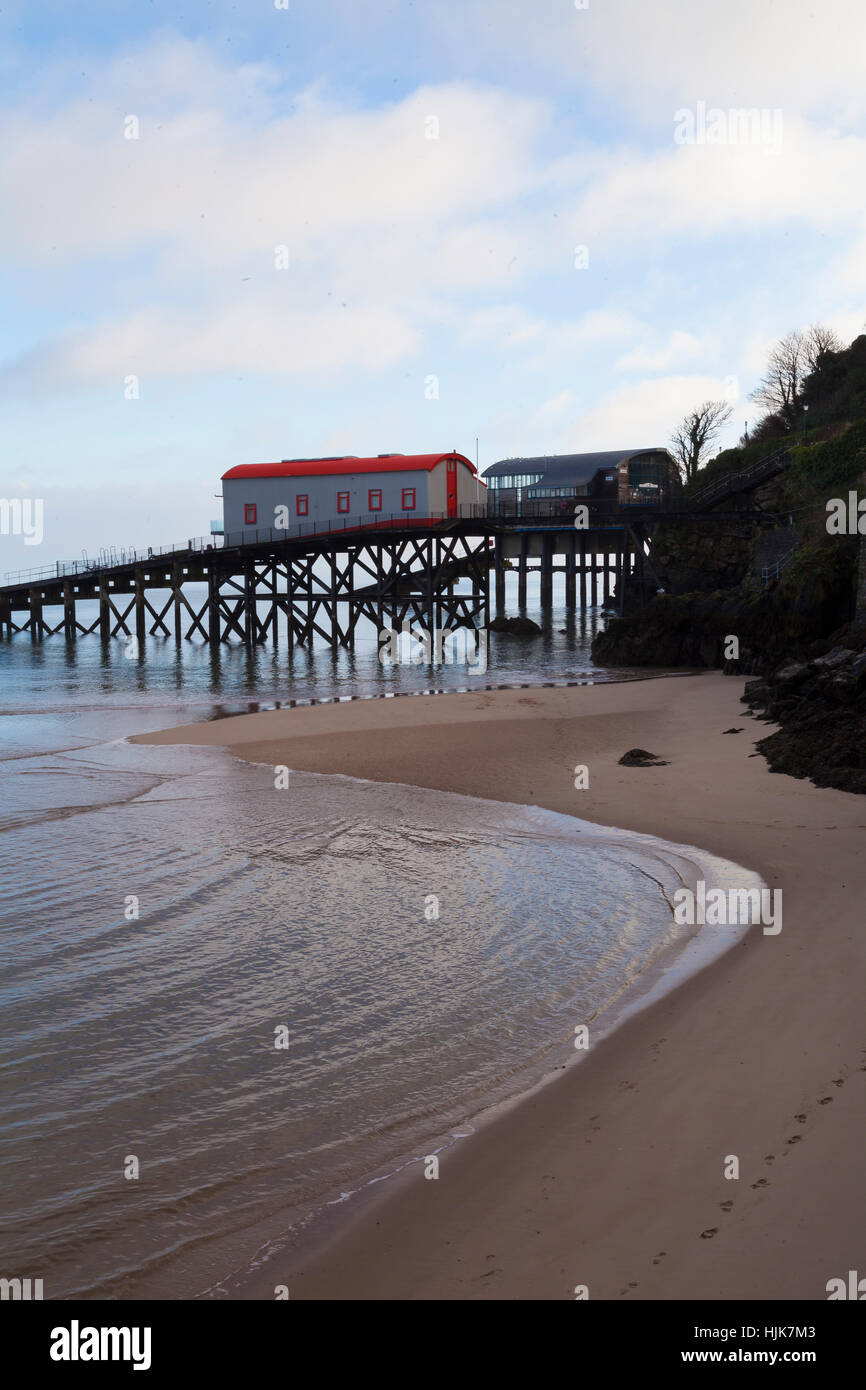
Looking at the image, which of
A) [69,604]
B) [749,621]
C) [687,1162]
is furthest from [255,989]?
[69,604]

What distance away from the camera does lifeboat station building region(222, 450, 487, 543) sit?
4678cm

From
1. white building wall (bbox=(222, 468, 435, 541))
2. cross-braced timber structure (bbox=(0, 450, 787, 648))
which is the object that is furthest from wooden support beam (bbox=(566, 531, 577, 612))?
white building wall (bbox=(222, 468, 435, 541))

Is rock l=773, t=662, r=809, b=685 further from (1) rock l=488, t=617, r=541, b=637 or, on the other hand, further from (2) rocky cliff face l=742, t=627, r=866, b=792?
(1) rock l=488, t=617, r=541, b=637

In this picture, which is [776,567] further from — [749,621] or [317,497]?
[317,497]

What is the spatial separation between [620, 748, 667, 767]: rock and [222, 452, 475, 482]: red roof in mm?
31531

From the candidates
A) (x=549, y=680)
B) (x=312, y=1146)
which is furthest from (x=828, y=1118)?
(x=549, y=680)

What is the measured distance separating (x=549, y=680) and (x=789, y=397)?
36481 millimetres

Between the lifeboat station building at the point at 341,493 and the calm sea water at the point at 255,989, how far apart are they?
31876mm

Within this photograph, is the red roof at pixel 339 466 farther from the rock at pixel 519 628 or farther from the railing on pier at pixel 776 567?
the railing on pier at pixel 776 567

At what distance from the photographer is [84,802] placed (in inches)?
611

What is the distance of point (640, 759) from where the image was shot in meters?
16.8

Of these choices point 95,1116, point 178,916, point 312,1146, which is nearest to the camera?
point 312,1146

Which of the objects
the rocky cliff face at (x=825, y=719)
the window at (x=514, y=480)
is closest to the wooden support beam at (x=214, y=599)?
the window at (x=514, y=480)

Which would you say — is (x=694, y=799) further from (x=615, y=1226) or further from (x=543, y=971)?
(x=615, y=1226)
